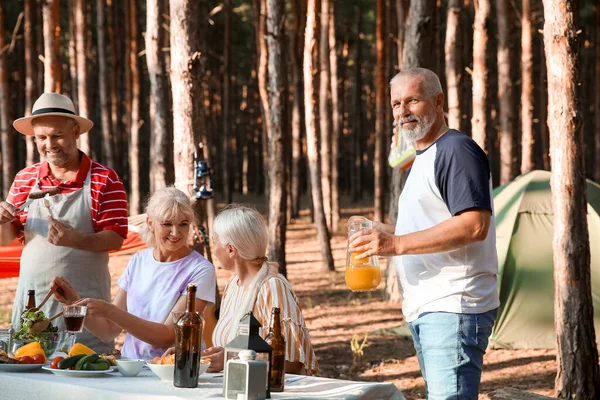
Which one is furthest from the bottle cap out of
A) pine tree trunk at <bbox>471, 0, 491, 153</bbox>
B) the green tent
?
pine tree trunk at <bbox>471, 0, 491, 153</bbox>

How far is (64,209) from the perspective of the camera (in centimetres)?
464

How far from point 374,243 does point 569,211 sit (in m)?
3.19

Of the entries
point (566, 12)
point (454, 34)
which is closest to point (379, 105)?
point (454, 34)

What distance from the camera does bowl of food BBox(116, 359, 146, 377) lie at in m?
3.15

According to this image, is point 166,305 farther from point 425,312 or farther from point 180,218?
point 425,312

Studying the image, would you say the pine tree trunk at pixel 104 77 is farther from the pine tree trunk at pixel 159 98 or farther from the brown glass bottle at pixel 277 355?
the brown glass bottle at pixel 277 355

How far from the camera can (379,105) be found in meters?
17.1

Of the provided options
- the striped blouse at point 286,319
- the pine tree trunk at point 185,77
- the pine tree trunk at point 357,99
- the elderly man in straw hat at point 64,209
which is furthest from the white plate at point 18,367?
the pine tree trunk at point 357,99

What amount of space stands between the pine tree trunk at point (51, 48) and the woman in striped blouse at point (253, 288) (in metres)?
9.27

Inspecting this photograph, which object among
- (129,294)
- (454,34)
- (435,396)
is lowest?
(435,396)

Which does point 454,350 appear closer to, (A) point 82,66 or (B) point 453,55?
(B) point 453,55

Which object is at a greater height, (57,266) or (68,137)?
(68,137)

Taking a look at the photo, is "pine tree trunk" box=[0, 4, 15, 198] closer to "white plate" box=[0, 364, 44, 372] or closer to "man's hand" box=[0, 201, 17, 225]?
"man's hand" box=[0, 201, 17, 225]

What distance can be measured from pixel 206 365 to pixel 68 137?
204 cm
